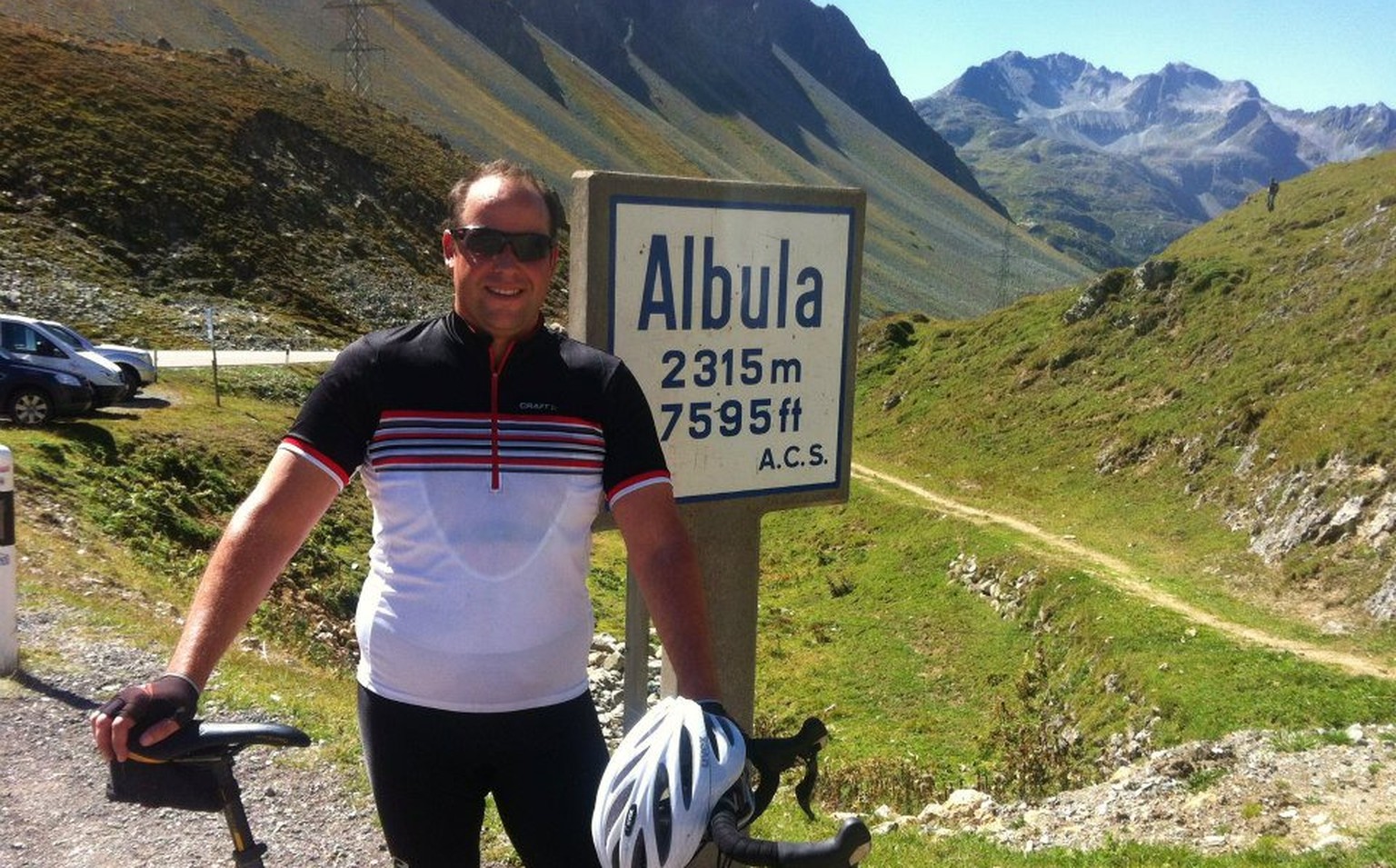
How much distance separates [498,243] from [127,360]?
20.5 m

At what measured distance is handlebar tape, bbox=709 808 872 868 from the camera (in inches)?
67.4

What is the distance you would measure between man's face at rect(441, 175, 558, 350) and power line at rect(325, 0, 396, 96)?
74853 mm

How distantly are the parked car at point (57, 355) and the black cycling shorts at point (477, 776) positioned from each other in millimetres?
16255

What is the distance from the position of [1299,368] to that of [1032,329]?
12531 millimetres

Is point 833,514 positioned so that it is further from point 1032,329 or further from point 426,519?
point 426,519

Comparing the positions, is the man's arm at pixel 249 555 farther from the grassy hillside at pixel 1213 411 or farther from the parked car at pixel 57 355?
the parked car at pixel 57 355

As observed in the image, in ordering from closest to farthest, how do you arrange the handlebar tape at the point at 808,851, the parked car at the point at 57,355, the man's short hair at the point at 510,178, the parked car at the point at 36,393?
the handlebar tape at the point at 808,851 < the man's short hair at the point at 510,178 < the parked car at the point at 36,393 < the parked car at the point at 57,355

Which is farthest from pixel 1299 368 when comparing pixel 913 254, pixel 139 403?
pixel 913 254

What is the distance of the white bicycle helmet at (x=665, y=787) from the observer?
1871 mm

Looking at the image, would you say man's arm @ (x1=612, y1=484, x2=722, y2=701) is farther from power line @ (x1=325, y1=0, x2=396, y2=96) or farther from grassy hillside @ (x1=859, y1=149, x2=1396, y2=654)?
power line @ (x1=325, y1=0, x2=396, y2=96)

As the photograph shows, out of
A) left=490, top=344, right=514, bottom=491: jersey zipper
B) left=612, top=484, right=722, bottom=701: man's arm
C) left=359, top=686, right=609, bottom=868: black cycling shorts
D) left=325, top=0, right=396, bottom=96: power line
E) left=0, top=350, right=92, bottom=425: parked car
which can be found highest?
left=325, top=0, right=396, bottom=96: power line

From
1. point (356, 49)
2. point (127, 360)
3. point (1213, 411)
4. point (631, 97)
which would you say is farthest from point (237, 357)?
point (631, 97)

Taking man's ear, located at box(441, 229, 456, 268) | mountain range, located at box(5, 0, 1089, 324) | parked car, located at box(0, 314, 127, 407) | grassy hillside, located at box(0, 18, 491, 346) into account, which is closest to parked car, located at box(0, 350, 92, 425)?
parked car, located at box(0, 314, 127, 407)

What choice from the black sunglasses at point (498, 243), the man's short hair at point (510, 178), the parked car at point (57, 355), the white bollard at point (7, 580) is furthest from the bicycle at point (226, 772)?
the parked car at point (57, 355)
